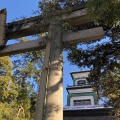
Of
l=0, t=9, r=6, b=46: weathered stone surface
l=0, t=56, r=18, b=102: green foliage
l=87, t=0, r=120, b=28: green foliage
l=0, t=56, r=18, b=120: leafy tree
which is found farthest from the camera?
l=0, t=56, r=18, b=102: green foliage

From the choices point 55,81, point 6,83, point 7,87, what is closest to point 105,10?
point 55,81

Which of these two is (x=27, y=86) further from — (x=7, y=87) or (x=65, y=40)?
(x=65, y=40)

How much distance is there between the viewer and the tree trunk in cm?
273

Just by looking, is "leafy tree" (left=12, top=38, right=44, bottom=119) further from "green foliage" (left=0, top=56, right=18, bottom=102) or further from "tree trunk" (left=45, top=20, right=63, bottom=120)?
"tree trunk" (left=45, top=20, right=63, bottom=120)

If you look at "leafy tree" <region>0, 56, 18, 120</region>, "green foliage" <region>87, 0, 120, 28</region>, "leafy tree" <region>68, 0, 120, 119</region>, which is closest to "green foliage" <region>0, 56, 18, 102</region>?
"leafy tree" <region>0, 56, 18, 120</region>

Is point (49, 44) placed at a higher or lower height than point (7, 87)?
lower

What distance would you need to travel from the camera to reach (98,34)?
3309mm

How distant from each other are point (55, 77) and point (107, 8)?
1229 millimetres

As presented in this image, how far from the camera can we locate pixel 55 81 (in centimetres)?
295

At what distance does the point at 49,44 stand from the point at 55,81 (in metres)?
0.69

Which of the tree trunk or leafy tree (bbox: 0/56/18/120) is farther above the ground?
leafy tree (bbox: 0/56/18/120)

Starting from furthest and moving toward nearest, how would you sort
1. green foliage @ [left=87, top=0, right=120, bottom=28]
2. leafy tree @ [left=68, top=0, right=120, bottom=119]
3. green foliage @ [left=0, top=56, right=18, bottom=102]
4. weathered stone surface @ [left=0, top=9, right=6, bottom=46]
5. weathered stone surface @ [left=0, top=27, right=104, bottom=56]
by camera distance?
1. green foliage @ [left=0, top=56, right=18, bottom=102]
2. leafy tree @ [left=68, top=0, right=120, bottom=119]
3. weathered stone surface @ [left=0, top=9, right=6, bottom=46]
4. weathered stone surface @ [left=0, top=27, right=104, bottom=56]
5. green foliage @ [left=87, top=0, right=120, bottom=28]

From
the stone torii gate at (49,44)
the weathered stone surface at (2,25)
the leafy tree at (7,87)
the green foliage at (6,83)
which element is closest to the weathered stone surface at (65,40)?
the stone torii gate at (49,44)

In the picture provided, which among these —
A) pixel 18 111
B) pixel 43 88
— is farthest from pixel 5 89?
pixel 43 88
